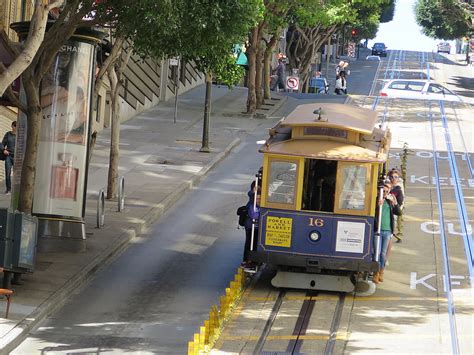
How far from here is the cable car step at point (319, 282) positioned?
762 inches

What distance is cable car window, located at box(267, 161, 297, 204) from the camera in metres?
19.1

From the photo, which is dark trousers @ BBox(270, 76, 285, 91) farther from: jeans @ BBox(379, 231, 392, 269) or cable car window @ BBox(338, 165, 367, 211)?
cable car window @ BBox(338, 165, 367, 211)

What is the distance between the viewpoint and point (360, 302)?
19.2 meters

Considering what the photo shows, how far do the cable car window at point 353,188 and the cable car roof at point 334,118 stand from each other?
772mm

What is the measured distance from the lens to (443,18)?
93500 mm

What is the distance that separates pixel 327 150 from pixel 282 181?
901 mm

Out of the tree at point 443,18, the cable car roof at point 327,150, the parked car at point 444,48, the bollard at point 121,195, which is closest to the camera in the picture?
the cable car roof at point 327,150

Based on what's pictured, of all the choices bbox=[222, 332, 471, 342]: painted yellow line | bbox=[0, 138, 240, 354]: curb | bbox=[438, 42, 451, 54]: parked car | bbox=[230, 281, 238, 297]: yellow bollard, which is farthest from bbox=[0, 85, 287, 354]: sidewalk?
bbox=[438, 42, 451, 54]: parked car

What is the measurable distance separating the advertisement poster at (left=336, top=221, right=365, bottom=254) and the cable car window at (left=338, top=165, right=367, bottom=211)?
0.28m

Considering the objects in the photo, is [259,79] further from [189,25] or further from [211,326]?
[211,326]

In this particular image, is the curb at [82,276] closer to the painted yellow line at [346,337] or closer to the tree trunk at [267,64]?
the painted yellow line at [346,337]

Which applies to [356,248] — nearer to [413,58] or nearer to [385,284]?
[385,284]

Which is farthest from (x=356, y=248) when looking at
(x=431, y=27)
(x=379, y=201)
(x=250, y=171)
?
(x=431, y=27)

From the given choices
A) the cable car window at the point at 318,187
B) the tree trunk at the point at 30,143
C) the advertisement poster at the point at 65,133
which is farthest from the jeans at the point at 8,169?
the cable car window at the point at 318,187
